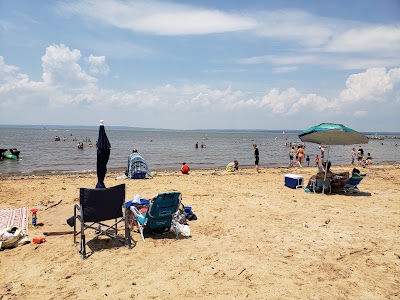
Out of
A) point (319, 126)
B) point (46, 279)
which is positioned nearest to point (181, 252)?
point (46, 279)

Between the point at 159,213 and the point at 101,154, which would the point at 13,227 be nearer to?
the point at 101,154

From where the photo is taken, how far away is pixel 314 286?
16.2 feet

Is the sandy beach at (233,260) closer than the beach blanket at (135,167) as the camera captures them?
Yes

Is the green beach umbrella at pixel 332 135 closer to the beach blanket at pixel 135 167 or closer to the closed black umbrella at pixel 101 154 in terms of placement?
the closed black umbrella at pixel 101 154

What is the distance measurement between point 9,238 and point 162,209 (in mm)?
3299

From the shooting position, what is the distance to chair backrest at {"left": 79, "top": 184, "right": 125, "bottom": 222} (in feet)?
20.4

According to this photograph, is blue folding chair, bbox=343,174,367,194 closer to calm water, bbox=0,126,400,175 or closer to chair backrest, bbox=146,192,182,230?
chair backrest, bbox=146,192,182,230

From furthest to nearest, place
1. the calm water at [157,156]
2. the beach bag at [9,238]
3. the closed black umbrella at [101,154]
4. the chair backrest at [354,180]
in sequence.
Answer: the calm water at [157,156]
the chair backrest at [354,180]
the closed black umbrella at [101,154]
the beach bag at [9,238]

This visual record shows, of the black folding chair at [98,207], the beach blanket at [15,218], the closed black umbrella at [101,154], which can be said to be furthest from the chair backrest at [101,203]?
the beach blanket at [15,218]

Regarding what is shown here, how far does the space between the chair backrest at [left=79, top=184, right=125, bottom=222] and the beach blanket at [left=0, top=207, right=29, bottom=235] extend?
83.2 inches

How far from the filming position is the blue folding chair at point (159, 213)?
6.89 meters

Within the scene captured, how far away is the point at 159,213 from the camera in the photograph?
7.02 meters

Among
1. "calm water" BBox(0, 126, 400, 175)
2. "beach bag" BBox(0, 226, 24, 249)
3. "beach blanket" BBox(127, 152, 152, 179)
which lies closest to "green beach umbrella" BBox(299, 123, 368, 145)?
"beach blanket" BBox(127, 152, 152, 179)

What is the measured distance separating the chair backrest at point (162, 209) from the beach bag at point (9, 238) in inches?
112
